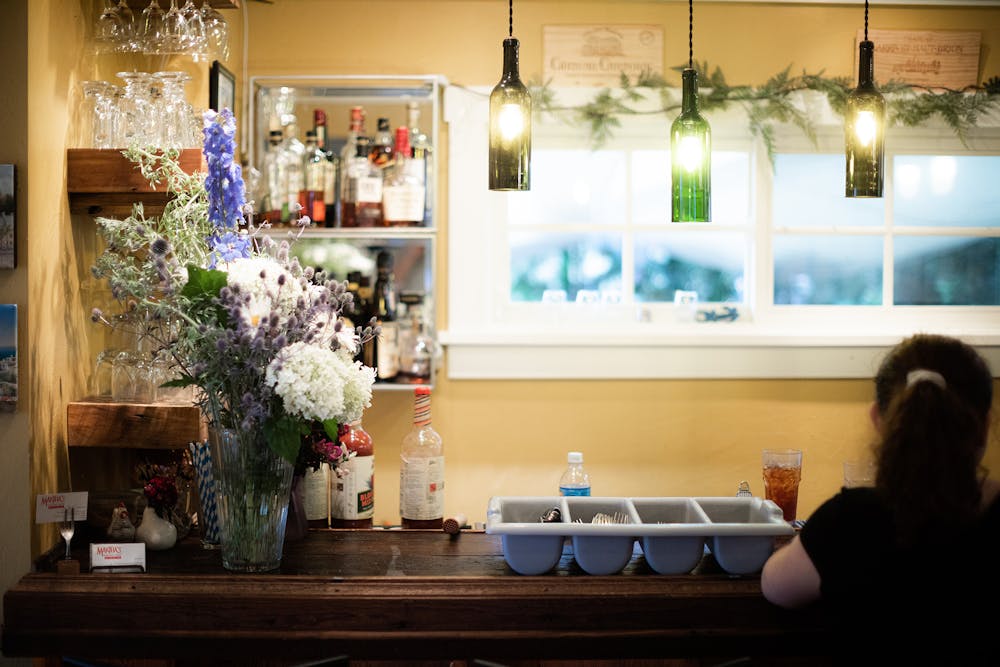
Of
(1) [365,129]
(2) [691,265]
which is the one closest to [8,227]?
(1) [365,129]

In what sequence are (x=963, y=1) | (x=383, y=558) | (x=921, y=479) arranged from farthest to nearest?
1. (x=963, y=1)
2. (x=383, y=558)
3. (x=921, y=479)

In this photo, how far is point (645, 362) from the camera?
3418mm

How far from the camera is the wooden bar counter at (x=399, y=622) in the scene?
5.91ft

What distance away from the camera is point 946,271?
3.58m

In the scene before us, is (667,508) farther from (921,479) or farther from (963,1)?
(963,1)

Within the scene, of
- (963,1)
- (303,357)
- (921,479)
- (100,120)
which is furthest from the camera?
(963,1)

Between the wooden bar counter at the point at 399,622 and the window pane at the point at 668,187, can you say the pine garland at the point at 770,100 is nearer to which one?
the window pane at the point at 668,187

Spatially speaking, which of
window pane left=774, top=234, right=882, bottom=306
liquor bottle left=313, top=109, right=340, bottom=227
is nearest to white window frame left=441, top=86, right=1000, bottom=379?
window pane left=774, top=234, right=882, bottom=306

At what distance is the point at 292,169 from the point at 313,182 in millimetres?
79

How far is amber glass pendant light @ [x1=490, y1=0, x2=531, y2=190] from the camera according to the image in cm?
198

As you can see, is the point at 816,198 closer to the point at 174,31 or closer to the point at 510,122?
the point at 510,122

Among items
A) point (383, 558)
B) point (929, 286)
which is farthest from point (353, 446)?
point (929, 286)

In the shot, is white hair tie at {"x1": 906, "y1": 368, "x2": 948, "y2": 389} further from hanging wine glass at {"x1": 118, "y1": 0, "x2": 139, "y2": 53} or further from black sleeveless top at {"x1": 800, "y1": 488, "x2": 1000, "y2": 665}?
hanging wine glass at {"x1": 118, "y1": 0, "x2": 139, "y2": 53}

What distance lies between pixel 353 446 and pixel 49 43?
1046 mm
